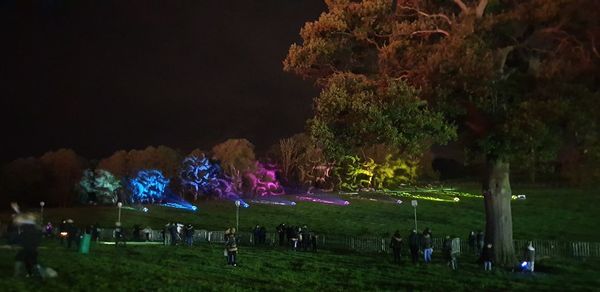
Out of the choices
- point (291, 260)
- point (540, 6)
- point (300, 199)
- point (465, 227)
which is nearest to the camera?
point (540, 6)

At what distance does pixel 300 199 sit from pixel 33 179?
156 feet

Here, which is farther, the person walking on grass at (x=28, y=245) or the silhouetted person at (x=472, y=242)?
the silhouetted person at (x=472, y=242)

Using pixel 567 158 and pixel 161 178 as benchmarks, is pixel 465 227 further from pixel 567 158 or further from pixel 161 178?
pixel 161 178

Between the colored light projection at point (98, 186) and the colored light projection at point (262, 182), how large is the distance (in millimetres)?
22691

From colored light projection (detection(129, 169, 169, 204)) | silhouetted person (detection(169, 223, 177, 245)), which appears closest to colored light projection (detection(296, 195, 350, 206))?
colored light projection (detection(129, 169, 169, 204))

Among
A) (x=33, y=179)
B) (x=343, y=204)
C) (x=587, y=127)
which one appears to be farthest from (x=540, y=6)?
(x=33, y=179)

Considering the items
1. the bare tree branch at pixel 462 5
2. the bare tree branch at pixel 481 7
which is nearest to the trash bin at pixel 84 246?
the bare tree branch at pixel 462 5

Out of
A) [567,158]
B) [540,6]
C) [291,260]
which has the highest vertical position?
[540,6]

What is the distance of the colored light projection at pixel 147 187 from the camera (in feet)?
345

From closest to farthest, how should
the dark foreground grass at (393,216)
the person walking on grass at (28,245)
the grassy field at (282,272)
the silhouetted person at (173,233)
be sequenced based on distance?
the person walking on grass at (28,245) < the grassy field at (282,272) < the silhouetted person at (173,233) < the dark foreground grass at (393,216)

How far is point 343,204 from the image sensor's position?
80.1m

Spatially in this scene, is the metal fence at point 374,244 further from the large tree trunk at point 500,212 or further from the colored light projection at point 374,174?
the colored light projection at point 374,174

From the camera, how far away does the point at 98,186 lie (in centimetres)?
10638

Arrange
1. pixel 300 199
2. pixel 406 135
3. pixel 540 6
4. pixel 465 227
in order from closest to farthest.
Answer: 1. pixel 540 6
2. pixel 406 135
3. pixel 465 227
4. pixel 300 199
